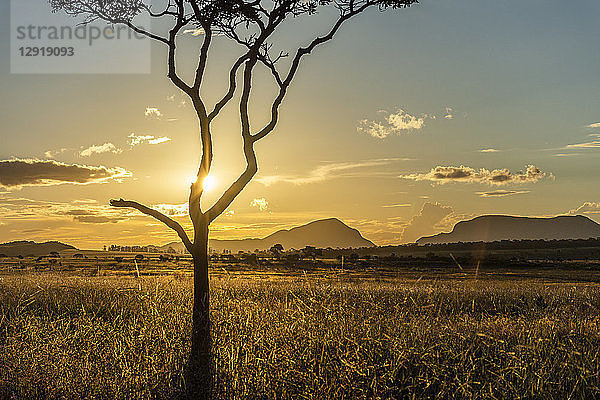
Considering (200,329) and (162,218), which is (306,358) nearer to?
(200,329)

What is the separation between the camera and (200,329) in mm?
8750

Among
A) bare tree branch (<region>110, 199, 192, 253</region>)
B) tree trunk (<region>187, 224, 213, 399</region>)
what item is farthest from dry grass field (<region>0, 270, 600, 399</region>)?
bare tree branch (<region>110, 199, 192, 253</region>)

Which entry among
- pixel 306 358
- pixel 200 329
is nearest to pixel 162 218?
pixel 200 329

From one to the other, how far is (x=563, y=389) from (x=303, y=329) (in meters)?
4.29

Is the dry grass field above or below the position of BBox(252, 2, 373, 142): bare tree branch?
below

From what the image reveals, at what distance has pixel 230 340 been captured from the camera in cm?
948

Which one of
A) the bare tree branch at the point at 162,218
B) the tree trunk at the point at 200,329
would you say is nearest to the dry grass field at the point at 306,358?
the tree trunk at the point at 200,329

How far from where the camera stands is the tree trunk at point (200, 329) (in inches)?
312

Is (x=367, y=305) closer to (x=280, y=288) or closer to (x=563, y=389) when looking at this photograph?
(x=280, y=288)

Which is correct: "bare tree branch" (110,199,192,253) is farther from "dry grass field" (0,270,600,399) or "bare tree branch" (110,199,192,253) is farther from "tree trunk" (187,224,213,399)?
"dry grass field" (0,270,600,399)

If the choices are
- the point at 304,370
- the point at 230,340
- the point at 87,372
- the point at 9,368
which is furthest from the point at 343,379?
the point at 9,368

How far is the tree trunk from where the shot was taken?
7929mm

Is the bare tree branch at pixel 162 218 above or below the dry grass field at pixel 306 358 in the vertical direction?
above

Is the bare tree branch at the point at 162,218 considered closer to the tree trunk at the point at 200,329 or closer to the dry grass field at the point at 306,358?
the tree trunk at the point at 200,329
